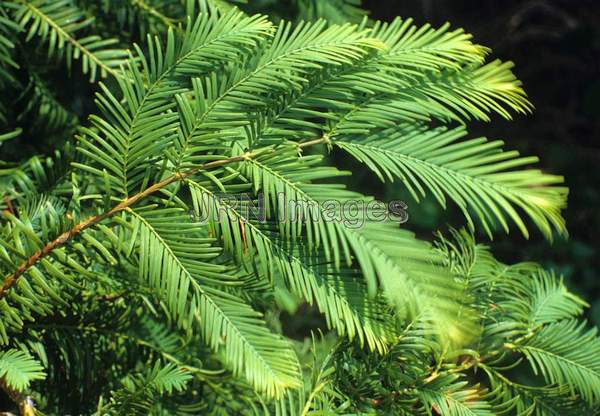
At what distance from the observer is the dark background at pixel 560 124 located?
96.9 inches

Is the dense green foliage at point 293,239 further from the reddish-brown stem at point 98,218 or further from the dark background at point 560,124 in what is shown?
the dark background at point 560,124

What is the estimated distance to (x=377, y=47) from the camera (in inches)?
25.0

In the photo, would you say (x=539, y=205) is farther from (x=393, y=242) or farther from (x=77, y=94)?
(x=77, y=94)

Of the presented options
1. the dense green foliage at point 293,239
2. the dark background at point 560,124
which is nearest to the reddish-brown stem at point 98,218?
the dense green foliage at point 293,239

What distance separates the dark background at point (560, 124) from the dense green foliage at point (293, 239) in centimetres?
173

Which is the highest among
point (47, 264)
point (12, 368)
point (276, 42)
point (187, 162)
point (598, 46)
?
point (598, 46)

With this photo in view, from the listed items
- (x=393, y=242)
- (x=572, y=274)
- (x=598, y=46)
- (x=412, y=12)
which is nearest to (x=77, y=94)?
(x=393, y=242)

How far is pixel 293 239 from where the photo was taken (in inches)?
23.8

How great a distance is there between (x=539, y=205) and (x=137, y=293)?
47cm

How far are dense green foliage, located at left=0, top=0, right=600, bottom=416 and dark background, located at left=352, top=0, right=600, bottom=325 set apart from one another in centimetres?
173

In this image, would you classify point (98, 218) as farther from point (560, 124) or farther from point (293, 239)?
point (560, 124)

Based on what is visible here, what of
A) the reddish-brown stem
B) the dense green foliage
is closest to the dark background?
the dense green foliage

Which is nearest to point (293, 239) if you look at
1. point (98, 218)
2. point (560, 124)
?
point (98, 218)

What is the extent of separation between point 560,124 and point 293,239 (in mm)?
2511
